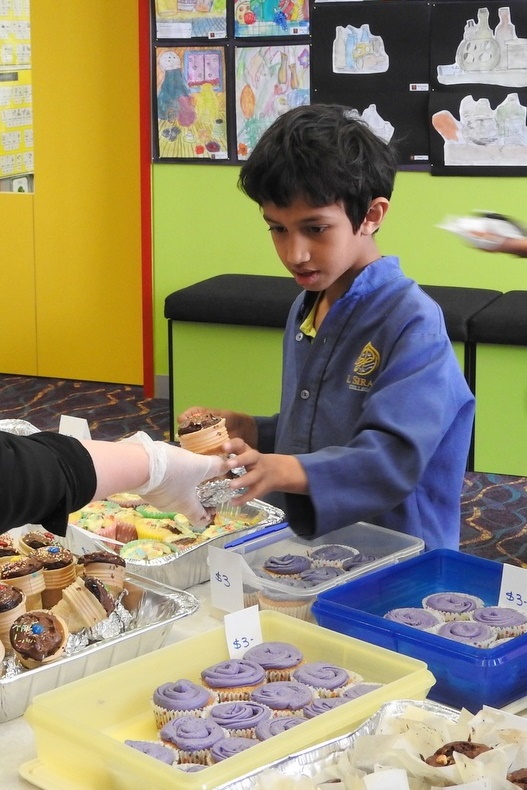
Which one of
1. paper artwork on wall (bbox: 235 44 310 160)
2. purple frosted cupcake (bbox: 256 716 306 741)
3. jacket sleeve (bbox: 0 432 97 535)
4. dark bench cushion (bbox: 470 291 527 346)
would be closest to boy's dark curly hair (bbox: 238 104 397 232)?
jacket sleeve (bbox: 0 432 97 535)

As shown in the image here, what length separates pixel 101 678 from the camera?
1329 millimetres

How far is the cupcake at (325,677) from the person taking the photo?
1.33 m

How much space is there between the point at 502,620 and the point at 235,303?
3.27 m

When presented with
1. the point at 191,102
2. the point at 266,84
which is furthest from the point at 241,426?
the point at 191,102

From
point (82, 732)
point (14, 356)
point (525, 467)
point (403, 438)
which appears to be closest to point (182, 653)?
point (82, 732)

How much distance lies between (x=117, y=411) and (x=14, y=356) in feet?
3.13

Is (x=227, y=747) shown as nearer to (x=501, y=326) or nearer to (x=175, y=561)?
(x=175, y=561)

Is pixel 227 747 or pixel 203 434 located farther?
pixel 203 434

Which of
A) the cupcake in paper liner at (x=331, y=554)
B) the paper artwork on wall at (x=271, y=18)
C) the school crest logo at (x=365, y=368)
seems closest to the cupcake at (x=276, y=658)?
the cupcake in paper liner at (x=331, y=554)

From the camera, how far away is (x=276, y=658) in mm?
1400

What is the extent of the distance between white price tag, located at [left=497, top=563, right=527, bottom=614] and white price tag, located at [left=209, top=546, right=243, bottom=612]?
348 mm

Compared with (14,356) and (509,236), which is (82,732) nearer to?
(509,236)

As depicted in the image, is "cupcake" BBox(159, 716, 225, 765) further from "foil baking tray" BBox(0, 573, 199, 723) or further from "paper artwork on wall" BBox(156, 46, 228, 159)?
"paper artwork on wall" BBox(156, 46, 228, 159)

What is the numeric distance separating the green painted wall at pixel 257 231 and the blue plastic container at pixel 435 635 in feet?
10.6
